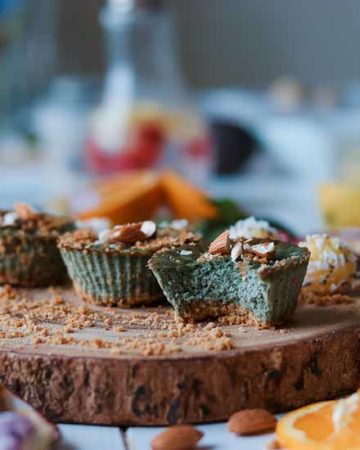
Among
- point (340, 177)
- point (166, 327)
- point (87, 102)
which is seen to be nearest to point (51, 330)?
point (166, 327)

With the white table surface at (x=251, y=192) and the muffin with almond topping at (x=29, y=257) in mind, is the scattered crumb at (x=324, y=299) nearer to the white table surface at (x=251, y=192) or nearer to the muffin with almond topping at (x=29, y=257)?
the muffin with almond topping at (x=29, y=257)

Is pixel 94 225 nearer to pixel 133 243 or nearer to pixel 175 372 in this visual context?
pixel 133 243

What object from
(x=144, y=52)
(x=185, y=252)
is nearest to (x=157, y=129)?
(x=144, y=52)

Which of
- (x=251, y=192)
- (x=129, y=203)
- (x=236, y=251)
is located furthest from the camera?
(x=251, y=192)

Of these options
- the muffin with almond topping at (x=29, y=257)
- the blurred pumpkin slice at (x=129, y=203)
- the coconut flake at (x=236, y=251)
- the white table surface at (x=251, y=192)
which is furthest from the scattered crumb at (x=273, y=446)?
the white table surface at (x=251, y=192)

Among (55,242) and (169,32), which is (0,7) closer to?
(169,32)

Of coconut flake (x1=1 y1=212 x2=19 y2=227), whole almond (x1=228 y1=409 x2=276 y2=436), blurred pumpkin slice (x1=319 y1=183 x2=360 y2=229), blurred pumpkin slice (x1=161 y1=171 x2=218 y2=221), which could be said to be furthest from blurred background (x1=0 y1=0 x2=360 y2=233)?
whole almond (x1=228 y1=409 x2=276 y2=436)

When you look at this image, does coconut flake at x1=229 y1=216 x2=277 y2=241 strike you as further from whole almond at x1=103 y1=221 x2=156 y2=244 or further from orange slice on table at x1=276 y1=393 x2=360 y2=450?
orange slice on table at x1=276 y1=393 x2=360 y2=450
